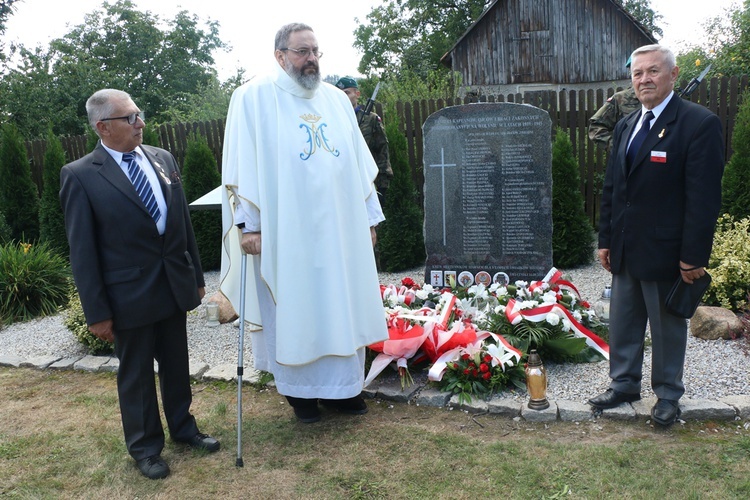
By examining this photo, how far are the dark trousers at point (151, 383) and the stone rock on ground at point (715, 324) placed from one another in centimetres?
370

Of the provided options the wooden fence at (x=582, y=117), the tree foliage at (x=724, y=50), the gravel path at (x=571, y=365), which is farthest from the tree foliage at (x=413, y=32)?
the gravel path at (x=571, y=365)

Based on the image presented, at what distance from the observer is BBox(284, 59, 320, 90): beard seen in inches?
136

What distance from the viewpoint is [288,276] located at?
11.3 feet

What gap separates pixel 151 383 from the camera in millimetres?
3232

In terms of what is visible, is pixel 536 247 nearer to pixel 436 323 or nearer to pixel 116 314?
pixel 436 323

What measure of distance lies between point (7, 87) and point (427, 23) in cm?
2156

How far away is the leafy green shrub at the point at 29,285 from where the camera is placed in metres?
7.02

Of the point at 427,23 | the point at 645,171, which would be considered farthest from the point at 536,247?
the point at 427,23

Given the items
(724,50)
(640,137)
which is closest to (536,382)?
(640,137)

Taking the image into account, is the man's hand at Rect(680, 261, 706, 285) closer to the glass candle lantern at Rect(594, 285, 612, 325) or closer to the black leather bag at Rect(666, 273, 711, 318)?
the black leather bag at Rect(666, 273, 711, 318)

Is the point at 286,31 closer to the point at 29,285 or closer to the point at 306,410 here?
the point at 306,410

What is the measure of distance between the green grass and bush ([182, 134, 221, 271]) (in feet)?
16.2

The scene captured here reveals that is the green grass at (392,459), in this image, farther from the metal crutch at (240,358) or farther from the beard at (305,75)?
the beard at (305,75)

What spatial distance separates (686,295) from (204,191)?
715cm
